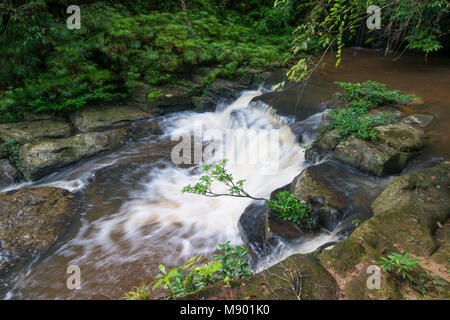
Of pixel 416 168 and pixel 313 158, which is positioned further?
pixel 313 158

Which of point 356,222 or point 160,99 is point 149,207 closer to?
point 356,222

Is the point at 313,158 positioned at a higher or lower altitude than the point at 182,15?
lower

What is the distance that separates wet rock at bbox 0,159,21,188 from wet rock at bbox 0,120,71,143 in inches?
31.1

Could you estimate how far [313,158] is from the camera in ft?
18.1

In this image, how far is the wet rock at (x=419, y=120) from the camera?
5769 millimetres

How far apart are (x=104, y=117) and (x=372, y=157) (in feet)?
25.9

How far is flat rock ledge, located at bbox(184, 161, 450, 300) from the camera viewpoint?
6.64ft

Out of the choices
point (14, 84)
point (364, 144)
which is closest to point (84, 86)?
point (14, 84)

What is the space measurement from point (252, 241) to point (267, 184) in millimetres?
1952

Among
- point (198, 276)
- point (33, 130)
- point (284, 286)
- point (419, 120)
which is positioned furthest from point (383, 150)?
point (33, 130)

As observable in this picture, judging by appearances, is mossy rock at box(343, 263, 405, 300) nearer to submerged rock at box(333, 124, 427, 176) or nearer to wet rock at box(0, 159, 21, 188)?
submerged rock at box(333, 124, 427, 176)

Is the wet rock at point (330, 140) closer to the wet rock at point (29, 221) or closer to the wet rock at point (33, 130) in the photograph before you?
the wet rock at point (29, 221)
